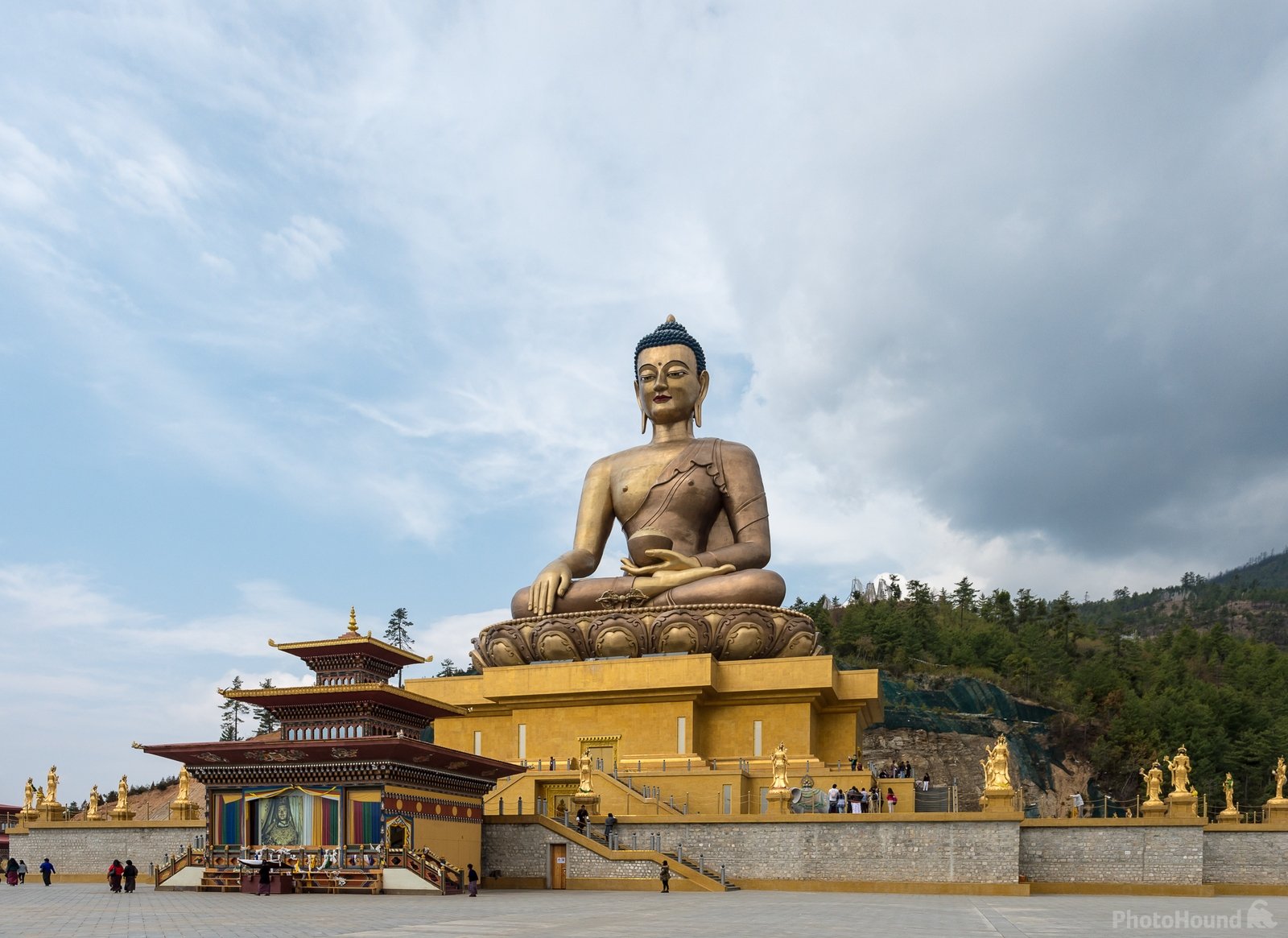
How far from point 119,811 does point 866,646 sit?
42.2 metres

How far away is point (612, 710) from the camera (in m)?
30.1

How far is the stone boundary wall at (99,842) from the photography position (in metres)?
27.2

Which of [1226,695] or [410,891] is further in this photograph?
[1226,695]

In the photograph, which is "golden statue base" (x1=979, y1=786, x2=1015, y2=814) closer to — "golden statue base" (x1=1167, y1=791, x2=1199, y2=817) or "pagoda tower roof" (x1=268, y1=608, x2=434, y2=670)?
"golden statue base" (x1=1167, y1=791, x2=1199, y2=817)

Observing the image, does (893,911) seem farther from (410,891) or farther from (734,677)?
(734,677)

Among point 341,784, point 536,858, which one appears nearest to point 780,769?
point 536,858

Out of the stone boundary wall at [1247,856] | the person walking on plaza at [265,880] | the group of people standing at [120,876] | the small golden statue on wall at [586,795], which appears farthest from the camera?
the small golden statue on wall at [586,795]

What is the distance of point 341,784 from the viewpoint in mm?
22359

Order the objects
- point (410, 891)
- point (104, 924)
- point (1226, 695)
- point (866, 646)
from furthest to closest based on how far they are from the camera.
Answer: point (866, 646) < point (1226, 695) < point (410, 891) < point (104, 924)

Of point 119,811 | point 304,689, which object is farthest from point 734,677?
point 119,811

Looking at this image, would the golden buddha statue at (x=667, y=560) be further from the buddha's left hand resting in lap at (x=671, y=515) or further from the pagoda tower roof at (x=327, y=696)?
the pagoda tower roof at (x=327, y=696)

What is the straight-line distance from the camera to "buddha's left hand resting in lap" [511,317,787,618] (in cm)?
3134
